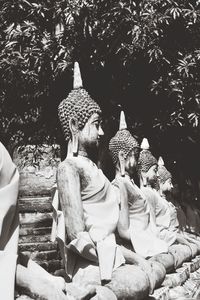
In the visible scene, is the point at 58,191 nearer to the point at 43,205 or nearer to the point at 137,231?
the point at 137,231

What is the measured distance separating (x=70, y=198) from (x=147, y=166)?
14.1 ft

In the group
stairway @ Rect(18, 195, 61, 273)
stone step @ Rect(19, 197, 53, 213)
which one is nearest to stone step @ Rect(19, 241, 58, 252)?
stairway @ Rect(18, 195, 61, 273)

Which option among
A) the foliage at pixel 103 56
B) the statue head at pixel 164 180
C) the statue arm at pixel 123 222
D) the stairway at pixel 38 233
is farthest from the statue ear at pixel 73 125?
the statue head at pixel 164 180

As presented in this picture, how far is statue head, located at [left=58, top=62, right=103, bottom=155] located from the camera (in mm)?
5082

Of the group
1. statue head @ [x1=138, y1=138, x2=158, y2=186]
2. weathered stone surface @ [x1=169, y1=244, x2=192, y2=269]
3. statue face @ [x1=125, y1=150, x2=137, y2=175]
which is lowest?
weathered stone surface @ [x1=169, y1=244, x2=192, y2=269]

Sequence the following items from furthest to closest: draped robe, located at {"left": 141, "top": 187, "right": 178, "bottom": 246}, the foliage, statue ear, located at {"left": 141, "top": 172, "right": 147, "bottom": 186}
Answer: the foliage
statue ear, located at {"left": 141, "top": 172, "right": 147, "bottom": 186}
draped robe, located at {"left": 141, "top": 187, "right": 178, "bottom": 246}

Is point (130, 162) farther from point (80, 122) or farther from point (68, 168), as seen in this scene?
point (68, 168)

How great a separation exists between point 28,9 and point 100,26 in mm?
1362

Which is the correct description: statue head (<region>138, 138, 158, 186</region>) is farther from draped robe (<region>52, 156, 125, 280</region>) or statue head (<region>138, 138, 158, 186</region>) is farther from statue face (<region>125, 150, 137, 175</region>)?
draped robe (<region>52, 156, 125, 280</region>)

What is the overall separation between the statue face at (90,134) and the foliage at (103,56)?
498 centimetres

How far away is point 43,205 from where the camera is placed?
916 cm

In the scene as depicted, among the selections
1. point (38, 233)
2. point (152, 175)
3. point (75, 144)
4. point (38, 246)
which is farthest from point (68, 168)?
point (152, 175)

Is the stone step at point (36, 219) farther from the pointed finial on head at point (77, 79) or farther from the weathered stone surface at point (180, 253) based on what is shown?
the pointed finial on head at point (77, 79)

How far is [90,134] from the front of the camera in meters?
5.09
